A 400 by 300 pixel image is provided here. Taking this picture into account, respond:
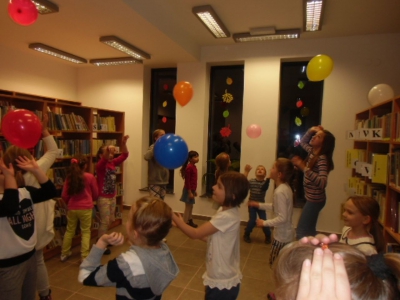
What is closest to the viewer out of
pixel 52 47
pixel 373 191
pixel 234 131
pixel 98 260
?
pixel 98 260

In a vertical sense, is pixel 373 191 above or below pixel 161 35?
below

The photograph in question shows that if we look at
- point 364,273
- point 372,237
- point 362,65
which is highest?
point 362,65

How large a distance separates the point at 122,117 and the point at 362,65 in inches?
159

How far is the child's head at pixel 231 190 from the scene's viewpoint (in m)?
1.68

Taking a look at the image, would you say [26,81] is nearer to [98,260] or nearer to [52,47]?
[52,47]

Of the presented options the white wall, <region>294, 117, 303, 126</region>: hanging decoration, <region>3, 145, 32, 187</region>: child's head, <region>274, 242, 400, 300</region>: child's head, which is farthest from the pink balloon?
<region>274, 242, 400, 300</region>: child's head

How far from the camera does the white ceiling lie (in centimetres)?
306

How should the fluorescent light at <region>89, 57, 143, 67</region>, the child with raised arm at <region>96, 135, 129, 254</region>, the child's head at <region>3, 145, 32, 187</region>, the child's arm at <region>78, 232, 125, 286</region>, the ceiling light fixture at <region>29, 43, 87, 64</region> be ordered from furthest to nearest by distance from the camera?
1. the fluorescent light at <region>89, 57, 143, 67</region>
2. the ceiling light fixture at <region>29, 43, 87, 64</region>
3. the child with raised arm at <region>96, 135, 129, 254</region>
4. the child's head at <region>3, 145, 32, 187</region>
5. the child's arm at <region>78, 232, 125, 286</region>

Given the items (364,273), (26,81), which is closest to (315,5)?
(364,273)

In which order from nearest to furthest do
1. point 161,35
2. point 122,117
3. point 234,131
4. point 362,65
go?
point 161,35 → point 362,65 → point 122,117 → point 234,131

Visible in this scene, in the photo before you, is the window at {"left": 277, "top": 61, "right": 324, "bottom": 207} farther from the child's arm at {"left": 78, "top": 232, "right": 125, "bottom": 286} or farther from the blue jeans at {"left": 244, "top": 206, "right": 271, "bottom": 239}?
the child's arm at {"left": 78, "top": 232, "right": 125, "bottom": 286}

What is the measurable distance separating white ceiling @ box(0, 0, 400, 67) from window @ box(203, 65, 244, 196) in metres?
0.79

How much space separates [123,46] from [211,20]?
1.39 metres

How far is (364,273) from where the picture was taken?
1.93ft
